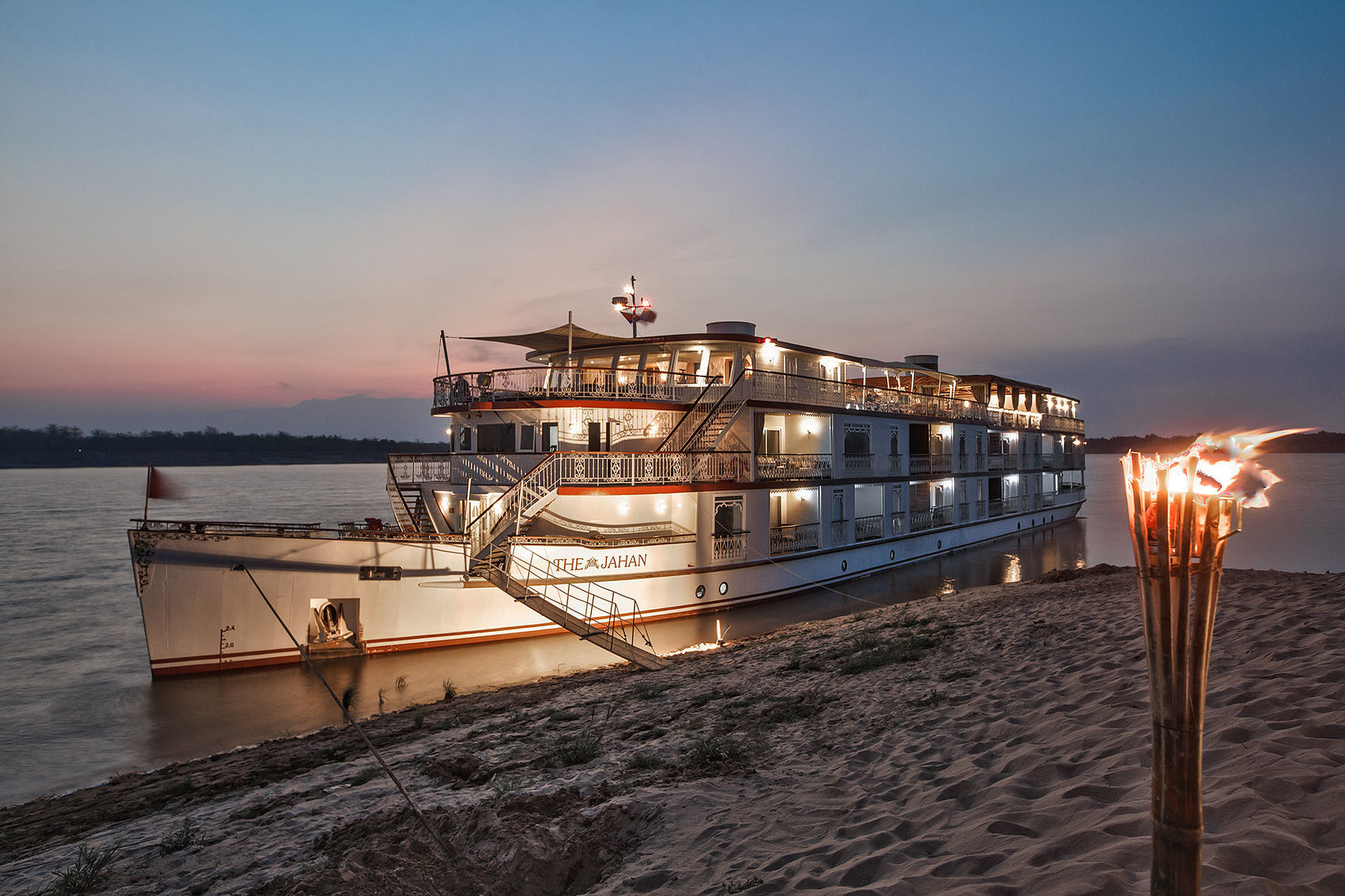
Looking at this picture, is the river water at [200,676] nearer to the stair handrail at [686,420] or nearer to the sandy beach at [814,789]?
the sandy beach at [814,789]

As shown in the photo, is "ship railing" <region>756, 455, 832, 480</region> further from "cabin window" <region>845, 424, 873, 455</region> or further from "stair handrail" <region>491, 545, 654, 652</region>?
"stair handrail" <region>491, 545, 654, 652</region>

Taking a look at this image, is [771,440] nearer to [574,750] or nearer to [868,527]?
[868,527]

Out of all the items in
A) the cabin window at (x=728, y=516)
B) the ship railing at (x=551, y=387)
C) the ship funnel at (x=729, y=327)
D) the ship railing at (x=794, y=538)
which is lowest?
the ship railing at (x=794, y=538)

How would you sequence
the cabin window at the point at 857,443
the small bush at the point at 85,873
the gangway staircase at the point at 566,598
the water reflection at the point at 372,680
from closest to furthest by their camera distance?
the small bush at the point at 85,873
the water reflection at the point at 372,680
the gangway staircase at the point at 566,598
the cabin window at the point at 857,443

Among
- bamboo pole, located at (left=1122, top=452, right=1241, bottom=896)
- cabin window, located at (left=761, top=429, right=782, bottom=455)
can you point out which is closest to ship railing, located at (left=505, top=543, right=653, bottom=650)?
cabin window, located at (left=761, top=429, right=782, bottom=455)

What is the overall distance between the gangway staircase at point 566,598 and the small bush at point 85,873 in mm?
9049

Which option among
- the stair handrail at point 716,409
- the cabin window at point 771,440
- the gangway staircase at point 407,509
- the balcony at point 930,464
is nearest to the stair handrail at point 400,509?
the gangway staircase at point 407,509

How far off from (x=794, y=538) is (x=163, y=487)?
17.2 meters

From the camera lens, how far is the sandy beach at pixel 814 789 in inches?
159

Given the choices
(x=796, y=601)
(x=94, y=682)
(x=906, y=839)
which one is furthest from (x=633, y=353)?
A: (x=906, y=839)

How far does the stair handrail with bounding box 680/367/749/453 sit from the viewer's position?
20.8 m

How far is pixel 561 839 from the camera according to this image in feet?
18.0

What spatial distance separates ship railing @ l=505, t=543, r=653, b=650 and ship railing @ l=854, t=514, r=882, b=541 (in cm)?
1071

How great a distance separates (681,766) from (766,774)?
92 centimetres
